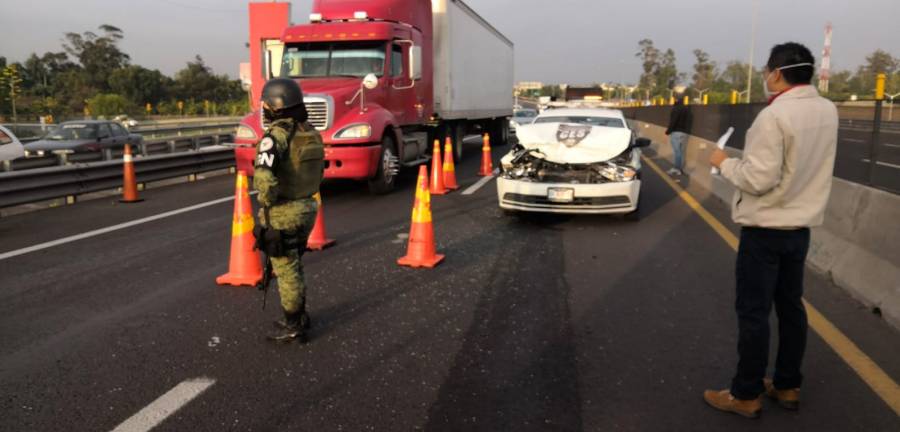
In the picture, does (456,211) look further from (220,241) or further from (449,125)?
(449,125)

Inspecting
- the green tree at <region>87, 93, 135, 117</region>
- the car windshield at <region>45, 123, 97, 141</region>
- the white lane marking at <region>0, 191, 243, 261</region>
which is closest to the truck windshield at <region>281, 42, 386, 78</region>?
the white lane marking at <region>0, 191, 243, 261</region>

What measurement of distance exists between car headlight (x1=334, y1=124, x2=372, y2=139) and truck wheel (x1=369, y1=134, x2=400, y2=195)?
27.0 inches

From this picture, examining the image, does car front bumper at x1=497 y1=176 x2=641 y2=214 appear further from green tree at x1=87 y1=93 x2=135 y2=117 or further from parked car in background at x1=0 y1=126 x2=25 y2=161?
green tree at x1=87 y1=93 x2=135 y2=117

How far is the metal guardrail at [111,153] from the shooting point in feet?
42.7

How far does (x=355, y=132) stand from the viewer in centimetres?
1089

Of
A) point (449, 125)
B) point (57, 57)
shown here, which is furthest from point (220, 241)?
point (57, 57)

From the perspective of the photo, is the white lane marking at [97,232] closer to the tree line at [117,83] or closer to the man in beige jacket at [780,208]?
the man in beige jacket at [780,208]

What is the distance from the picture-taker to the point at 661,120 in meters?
33.2

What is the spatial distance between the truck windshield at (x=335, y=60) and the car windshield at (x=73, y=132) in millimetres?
7815

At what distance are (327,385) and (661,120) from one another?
105ft

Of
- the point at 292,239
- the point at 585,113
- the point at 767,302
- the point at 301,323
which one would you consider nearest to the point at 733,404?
the point at 767,302

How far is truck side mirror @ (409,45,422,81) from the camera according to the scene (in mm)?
12844

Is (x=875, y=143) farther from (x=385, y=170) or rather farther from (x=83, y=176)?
(x=83, y=176)

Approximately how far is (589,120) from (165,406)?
837 centimetres
